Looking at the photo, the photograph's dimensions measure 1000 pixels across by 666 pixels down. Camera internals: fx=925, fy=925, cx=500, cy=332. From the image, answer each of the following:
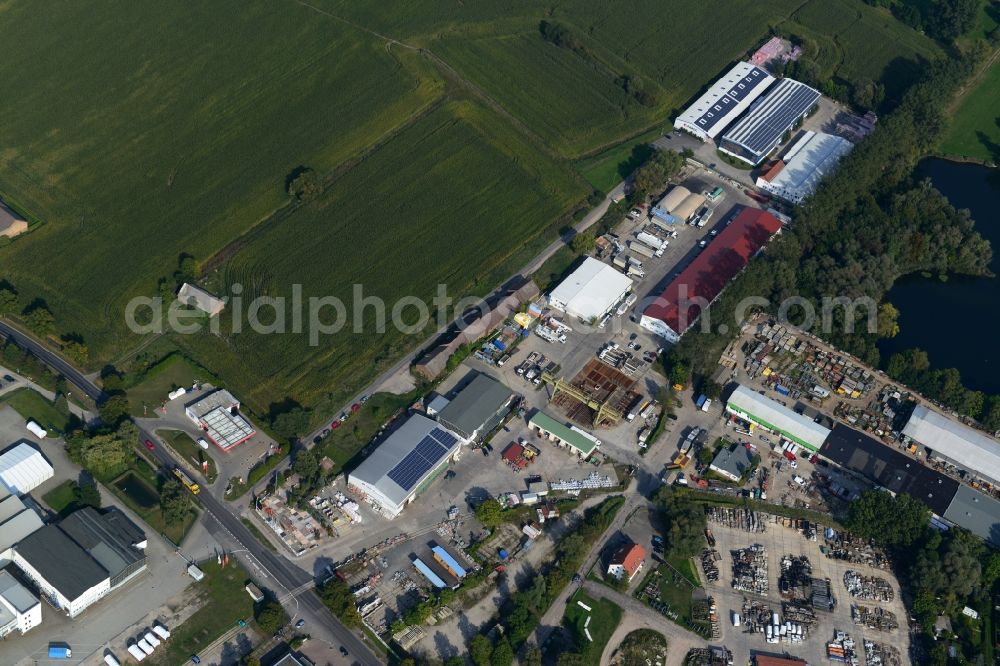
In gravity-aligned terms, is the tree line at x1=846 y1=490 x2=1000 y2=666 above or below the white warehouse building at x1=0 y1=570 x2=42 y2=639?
above

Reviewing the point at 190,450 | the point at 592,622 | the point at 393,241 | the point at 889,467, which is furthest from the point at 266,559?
the point at 889,467

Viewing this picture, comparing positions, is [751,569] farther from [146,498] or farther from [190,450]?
[146,498]

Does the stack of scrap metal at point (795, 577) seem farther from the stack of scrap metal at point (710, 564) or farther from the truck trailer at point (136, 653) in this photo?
the truck trailer at point (136, 653)

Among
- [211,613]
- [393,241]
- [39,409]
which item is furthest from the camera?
[393,241]

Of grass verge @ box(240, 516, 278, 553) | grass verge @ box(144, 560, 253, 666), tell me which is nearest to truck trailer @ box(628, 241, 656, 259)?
grass verge @ box(240, 516, 278, 553)

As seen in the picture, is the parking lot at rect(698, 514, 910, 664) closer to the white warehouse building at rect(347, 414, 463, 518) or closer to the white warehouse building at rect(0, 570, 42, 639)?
the white warehouse building at rect(347, 414, 463, 518)

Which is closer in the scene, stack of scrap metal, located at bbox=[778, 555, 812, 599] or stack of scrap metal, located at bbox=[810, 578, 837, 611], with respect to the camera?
stack of scrap metal, located at bbox=[810, 578, 837, 611]

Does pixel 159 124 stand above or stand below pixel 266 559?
above
